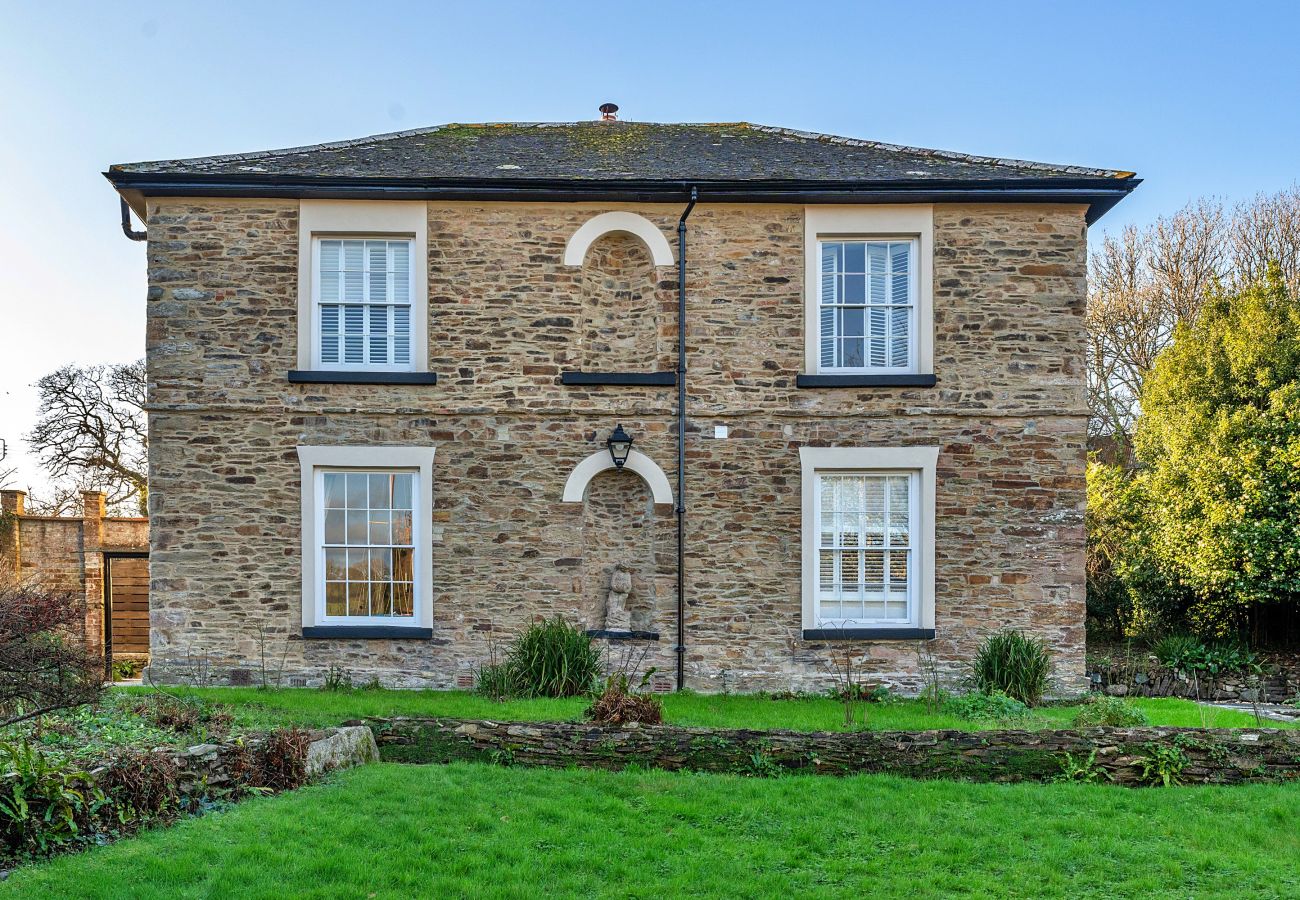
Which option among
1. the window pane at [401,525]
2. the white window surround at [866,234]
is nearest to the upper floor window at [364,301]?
the window pane at [401,525]

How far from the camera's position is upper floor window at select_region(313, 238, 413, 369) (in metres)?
11.9

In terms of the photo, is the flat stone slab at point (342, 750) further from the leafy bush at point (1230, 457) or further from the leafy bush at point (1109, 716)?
the leafy bush at point (1230, 457)

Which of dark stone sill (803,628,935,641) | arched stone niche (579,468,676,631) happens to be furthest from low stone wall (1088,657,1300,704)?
arched stone niche (579,468,676,631)

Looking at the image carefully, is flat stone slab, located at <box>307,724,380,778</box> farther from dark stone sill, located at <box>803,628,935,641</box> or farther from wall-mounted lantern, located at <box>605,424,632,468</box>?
dark stone sill, located at <box>803,628,935,641</box>

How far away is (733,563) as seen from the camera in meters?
11.7

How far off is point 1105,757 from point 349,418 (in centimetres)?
878

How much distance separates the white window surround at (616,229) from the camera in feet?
39.1

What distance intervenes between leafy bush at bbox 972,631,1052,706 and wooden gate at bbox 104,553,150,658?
59.4 ft

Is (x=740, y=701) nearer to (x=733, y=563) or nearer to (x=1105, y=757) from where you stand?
(x=733, y=563)

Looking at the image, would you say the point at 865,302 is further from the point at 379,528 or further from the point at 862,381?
the point at 379,528

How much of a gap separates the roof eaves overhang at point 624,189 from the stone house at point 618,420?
4cm

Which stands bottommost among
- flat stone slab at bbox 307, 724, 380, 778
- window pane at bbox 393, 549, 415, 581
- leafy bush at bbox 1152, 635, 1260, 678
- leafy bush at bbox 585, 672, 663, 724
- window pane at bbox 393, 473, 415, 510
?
leafy bush at bbox 1152, 635, 1260, 678

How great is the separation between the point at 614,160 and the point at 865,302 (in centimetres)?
385

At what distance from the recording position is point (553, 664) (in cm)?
1072
